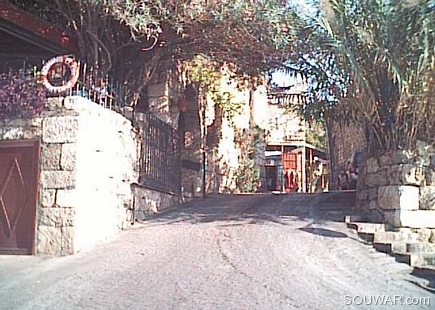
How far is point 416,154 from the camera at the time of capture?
301 inches

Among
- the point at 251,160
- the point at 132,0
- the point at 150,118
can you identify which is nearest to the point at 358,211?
the point at 150,118

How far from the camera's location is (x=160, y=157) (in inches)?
393

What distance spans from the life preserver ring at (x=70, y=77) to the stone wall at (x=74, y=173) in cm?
17

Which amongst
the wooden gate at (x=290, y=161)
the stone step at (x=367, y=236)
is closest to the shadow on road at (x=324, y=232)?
the stone step at (x=367, y=236)

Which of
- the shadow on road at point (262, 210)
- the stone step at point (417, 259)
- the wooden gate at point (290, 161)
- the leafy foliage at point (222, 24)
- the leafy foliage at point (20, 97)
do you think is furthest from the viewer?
the wooden gate at point (290, 161)

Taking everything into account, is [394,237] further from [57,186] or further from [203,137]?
[203,137]

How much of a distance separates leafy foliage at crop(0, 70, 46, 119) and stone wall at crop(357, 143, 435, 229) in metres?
4.80

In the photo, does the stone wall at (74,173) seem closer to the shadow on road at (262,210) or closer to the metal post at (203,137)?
the shadow on road at (262,210)

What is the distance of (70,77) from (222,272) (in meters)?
3.45

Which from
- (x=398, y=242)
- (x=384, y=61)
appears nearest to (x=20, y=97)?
(x=384, y=61)

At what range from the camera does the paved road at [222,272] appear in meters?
5.02

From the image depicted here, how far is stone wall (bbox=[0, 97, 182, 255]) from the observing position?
690cm

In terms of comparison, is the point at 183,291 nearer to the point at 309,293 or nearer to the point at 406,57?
the point at 309,293

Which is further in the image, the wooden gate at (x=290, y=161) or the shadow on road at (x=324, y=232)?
the wooden gate at (x=290, y=161)
